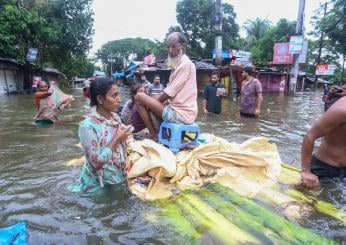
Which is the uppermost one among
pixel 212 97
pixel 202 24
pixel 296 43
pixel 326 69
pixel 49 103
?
pixel 202 24

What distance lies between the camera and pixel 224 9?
3397 cm

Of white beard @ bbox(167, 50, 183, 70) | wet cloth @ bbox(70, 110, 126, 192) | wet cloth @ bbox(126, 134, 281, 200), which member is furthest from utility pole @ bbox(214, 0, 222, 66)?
wet cloth @ bbox(70, 110, 126, 192)

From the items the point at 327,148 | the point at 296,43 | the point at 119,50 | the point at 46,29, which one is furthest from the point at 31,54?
the point at 119,50

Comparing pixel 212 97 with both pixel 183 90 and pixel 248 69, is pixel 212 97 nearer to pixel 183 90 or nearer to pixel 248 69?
pixel 248 69

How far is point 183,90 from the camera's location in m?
4.25

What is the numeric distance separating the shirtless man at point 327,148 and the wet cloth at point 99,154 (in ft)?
5.83

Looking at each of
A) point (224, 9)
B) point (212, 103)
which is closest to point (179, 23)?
point (224, 9)

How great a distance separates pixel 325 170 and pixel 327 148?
23 centimetres

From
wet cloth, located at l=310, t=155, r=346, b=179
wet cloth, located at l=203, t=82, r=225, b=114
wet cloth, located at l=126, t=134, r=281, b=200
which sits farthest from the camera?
wet cloth, located at l=203, t=82, r=225, b=114

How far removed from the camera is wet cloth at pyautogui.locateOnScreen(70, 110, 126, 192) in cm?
272

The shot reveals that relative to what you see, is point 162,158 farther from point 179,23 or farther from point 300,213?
point 179,23

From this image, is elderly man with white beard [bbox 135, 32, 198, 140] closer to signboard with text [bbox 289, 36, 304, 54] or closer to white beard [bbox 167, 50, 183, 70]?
white beard [bbox 167, 50, 183, 70]

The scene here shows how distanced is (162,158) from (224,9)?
1316 inches

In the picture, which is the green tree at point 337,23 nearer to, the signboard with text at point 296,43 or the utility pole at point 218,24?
the signboard with text at point 296,43
